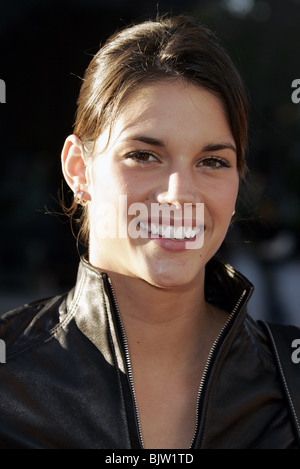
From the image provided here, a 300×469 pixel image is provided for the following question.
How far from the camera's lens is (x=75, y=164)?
1989mm

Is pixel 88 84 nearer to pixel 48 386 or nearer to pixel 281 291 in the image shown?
pixel 48 386

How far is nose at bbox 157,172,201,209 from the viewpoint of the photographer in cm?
169

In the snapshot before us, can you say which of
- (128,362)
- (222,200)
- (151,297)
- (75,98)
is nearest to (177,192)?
(222,200)

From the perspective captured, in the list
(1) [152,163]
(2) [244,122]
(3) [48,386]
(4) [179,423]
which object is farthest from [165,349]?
(2) [244,122]

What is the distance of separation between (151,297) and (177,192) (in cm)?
34

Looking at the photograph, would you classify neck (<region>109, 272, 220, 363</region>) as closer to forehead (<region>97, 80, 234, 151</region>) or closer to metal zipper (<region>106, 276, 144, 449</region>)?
metal zipper (<region>106, 276, 144, 449</region>)

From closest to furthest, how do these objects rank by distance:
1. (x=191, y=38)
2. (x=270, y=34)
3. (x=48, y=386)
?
(x=48, y=386), (x=191, y=38), (x=270, y=34)

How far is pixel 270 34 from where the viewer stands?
16.8 feet

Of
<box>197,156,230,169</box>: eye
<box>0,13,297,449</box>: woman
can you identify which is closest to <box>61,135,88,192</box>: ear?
<box>0,13,297,449</box>: woman

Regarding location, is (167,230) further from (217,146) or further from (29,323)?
(29,323)

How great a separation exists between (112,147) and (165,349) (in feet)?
1.92

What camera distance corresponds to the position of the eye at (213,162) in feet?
5.92

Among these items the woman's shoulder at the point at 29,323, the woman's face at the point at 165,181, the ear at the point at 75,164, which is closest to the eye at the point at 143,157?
the woman's face at the point at 165,181

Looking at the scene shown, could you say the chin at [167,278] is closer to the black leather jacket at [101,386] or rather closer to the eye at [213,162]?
the black leather jacket at [101,386]
